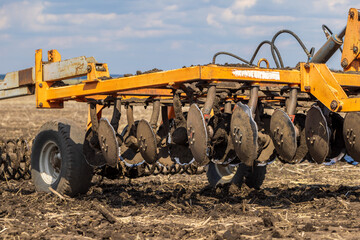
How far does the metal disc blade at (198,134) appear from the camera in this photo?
4590mm

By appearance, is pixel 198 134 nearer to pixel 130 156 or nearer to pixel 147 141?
pixel 147 141

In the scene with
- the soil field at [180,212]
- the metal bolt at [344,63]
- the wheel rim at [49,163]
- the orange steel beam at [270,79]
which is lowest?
the soil field at [180,212]

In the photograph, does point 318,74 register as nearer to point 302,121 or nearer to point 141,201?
point 302,121

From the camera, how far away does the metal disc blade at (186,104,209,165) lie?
459 cm

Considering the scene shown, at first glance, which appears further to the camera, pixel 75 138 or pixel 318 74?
pixel 75 138

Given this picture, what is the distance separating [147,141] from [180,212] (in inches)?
30.2

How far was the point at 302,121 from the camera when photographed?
5414mm

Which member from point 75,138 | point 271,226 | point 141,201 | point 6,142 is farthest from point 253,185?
point 6,142

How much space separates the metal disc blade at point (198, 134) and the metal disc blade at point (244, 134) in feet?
0.83

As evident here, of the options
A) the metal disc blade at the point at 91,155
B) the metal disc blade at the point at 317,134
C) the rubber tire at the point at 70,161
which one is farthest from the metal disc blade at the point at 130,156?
the metal disc blade at the point at 317,134

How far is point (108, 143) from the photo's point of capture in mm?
5660

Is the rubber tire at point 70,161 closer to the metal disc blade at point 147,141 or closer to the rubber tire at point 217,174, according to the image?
the metal disc blade at point 147,141

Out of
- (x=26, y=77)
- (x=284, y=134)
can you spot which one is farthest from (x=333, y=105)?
(x=26, y=77)

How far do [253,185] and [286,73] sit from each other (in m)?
2.42
